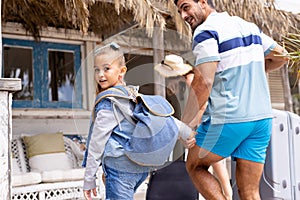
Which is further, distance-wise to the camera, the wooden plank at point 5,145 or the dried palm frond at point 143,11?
the dried palm frond at point 143,11

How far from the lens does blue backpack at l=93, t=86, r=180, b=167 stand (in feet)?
8.20

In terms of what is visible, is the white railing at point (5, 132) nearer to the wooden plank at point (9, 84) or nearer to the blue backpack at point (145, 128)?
the wooden plank at point (9, 84)

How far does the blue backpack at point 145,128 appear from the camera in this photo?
2498 mm

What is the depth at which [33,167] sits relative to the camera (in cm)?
561

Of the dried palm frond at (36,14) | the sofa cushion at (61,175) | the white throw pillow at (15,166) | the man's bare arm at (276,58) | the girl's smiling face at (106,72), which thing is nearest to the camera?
the girl's smiling face at (106,72)

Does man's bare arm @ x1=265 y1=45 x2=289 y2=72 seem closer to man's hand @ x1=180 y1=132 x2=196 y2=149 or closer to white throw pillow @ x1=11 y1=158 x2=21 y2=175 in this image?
man's hand @ x1=180 y1=132 x2=196 y2=149

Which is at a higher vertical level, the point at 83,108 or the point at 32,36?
the point at 32,36

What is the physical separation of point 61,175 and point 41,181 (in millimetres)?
215

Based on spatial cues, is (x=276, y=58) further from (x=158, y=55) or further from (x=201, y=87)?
(x=158, y=55)

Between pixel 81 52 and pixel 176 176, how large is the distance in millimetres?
3393

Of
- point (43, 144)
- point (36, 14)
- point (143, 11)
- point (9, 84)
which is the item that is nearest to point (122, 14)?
point (36, 14)

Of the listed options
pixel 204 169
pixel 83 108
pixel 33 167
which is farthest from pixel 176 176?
pixel 83 108

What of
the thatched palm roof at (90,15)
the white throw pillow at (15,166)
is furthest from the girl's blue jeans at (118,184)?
the white throw pillow at (15,166)

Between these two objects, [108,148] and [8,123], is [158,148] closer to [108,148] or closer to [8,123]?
[108,148]
